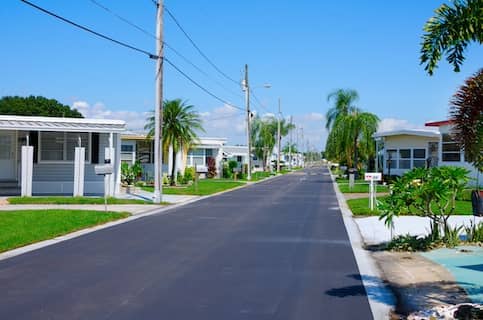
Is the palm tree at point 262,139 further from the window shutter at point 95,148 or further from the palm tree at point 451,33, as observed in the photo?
the palm tree at point 451,33

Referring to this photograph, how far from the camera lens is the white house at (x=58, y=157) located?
25969mm

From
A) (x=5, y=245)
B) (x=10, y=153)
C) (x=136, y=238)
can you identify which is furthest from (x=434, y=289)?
(x=10, y=153)

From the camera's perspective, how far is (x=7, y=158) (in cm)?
2762

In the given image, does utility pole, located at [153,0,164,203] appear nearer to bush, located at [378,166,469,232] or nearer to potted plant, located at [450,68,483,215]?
bush, located at [378,166,469,232]

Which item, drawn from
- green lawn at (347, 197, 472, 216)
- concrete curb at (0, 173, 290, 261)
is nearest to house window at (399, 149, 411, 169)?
green lawn at (347, 197, 472, 216)

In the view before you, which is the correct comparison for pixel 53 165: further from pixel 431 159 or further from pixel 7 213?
pixel 431 159

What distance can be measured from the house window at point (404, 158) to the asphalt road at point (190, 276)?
2505 centimetres

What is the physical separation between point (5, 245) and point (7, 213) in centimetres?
615

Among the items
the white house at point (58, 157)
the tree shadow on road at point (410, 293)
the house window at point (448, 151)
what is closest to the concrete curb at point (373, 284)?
the tree shadow on road at point (410, 293)

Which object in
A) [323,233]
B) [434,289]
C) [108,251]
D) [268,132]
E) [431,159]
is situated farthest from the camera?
[268,132]

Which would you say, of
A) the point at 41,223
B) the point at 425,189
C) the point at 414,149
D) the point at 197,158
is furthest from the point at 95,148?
the point at 197,158

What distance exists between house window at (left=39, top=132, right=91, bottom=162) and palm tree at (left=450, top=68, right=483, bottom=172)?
22.0 meters

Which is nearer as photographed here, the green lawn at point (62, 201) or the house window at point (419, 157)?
the green lawn at point (62, 201)

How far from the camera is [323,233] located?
1458cm
